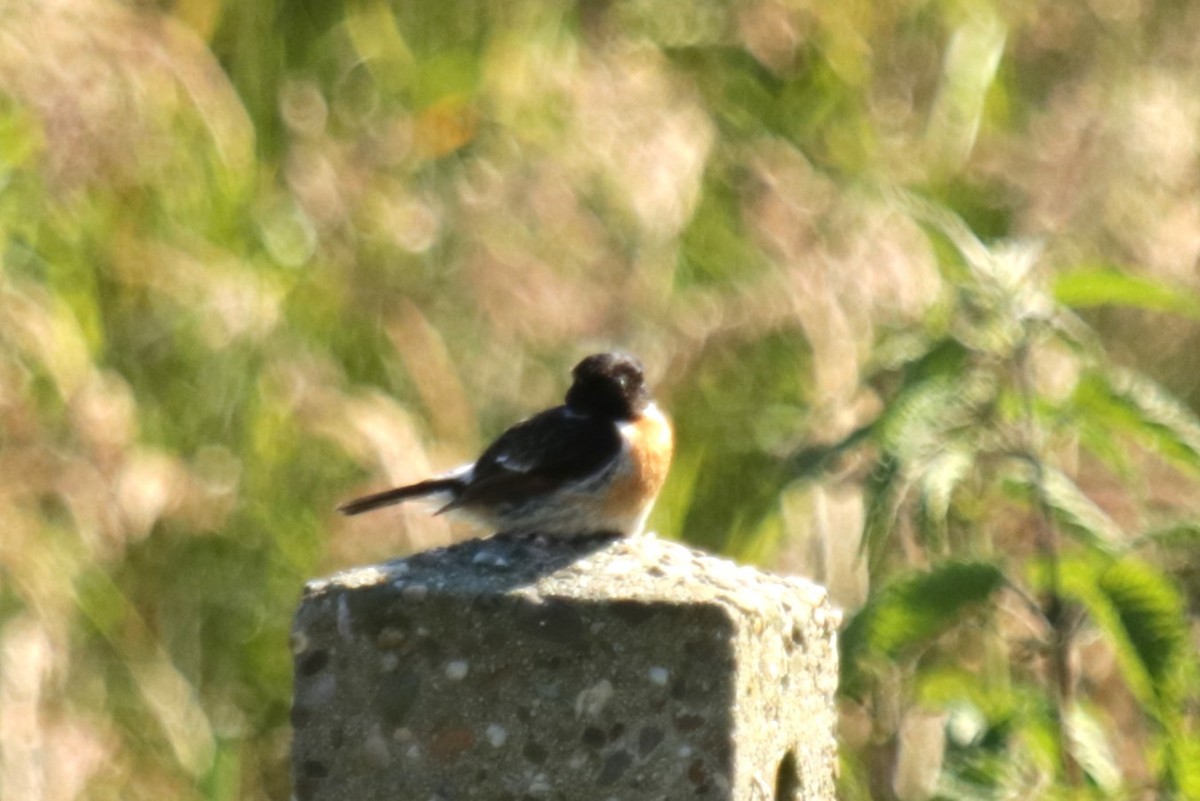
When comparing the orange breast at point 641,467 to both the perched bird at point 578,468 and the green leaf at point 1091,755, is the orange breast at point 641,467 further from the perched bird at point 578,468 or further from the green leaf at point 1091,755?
the green leaf at point 1091,755

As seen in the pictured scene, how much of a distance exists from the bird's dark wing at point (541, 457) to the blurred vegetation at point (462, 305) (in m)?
0.51

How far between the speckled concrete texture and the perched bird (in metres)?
1.19

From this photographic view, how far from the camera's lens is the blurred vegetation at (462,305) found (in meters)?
4.58

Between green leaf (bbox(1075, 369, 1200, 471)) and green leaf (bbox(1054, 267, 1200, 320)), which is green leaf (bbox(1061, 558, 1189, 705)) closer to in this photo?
green leaf (bbox(1075, 369, 1200, 471))

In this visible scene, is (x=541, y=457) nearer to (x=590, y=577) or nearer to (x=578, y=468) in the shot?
(x=578, y=468)

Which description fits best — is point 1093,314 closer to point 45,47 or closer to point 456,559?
point 45,47

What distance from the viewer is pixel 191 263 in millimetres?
5281

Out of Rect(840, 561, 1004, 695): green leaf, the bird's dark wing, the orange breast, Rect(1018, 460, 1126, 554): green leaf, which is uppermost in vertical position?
the bird's dark wing

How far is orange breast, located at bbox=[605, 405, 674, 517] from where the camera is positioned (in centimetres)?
325

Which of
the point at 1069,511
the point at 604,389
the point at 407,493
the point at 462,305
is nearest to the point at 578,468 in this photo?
the point at 604,389

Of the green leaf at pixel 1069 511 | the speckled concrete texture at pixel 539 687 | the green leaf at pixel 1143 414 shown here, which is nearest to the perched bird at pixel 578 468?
the green leaf at pixel 1069 511

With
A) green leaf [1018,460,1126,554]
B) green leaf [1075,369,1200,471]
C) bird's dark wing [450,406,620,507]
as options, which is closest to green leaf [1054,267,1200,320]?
green leaf [1075,369,1200,471]

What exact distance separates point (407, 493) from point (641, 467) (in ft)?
1.72

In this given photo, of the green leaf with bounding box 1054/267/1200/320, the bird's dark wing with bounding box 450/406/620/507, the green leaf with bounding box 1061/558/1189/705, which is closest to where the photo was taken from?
the green leaf with bounding box 1061/558/1189/705
